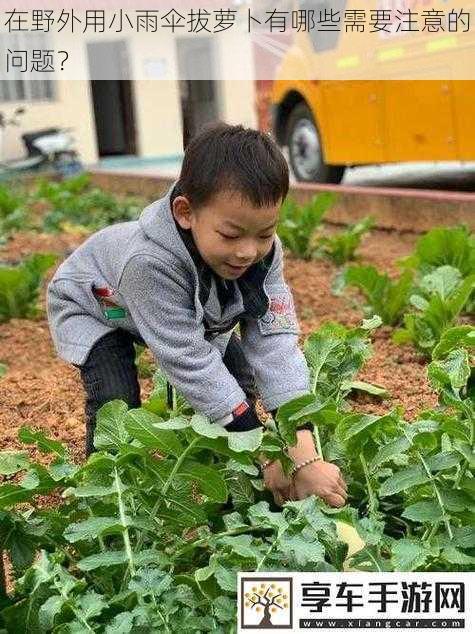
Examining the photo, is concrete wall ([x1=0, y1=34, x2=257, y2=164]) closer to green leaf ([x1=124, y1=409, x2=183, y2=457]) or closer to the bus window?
the bus window

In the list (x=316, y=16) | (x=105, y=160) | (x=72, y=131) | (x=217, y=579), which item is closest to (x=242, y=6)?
(x=316, y=16)

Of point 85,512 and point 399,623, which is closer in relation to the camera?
point 399,623

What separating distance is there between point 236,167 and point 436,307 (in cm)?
167

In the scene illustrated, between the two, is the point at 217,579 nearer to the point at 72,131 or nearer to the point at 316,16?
the point at 316,16

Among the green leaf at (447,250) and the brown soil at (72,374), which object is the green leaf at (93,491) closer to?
the brown soil at (72,374)

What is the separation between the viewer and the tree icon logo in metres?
1.83

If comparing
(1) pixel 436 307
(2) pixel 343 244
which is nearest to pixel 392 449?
(1) pixel 436 307

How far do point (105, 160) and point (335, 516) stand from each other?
65.8 ft

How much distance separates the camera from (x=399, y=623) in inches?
70.9

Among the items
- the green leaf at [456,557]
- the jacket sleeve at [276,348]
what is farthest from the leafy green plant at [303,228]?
the green leaf at [456,557]

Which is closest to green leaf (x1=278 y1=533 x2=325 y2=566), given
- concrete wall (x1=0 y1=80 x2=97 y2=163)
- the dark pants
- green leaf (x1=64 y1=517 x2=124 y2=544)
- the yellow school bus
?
green leaf (x1=64 y1=517 x2=124 y2=544)

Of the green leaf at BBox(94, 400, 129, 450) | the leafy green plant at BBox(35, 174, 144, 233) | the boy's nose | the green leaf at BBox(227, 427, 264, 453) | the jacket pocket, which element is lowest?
the leafy green plant at BBox(35, 174, 144, 233)

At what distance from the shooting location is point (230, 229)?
2428 millimetres

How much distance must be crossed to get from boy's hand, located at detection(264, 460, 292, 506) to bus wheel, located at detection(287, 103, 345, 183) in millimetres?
8017
